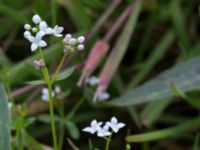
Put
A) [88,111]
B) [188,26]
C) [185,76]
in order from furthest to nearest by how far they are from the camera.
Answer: [188,26], [88,111], [185,76]

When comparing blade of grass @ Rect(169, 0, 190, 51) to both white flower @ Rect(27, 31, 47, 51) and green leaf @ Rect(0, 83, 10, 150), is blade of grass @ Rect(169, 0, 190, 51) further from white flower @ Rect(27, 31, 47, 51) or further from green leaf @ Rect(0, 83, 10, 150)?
white flower @ Rect(27, 31, 47, 51)

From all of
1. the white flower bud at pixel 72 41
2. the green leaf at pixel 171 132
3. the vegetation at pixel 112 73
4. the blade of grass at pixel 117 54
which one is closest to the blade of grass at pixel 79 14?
the vegetation at pixel 112 73

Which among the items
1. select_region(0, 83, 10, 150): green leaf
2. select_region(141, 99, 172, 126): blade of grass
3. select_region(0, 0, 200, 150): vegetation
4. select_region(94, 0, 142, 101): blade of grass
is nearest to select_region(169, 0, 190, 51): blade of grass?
select_region(0, 0, 200, 150): vegetation

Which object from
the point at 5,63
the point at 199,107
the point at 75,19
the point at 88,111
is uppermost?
the point at 75,19

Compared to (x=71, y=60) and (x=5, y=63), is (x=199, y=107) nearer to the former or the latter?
(x=71, y=60)

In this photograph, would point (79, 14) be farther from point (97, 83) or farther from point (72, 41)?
point (72, 41)

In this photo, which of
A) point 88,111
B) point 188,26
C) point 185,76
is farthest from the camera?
point 188,26

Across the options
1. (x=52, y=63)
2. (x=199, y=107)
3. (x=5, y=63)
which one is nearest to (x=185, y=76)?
(x=199, y=107)
